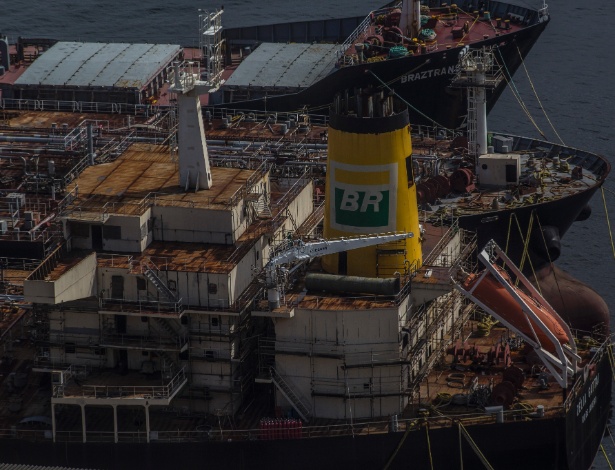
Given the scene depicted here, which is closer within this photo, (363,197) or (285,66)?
(363,197)

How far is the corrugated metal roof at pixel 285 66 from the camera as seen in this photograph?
338 ft

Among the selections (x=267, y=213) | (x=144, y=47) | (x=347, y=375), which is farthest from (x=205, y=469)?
(x=144, y=47)

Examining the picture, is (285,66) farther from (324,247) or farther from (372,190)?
(324,247)

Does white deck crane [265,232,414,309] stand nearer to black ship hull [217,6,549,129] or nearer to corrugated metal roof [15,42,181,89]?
black ship hull [217,6,549,129]

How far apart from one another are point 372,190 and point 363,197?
1.45 ft

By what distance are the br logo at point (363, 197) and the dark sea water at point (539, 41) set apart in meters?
35.4

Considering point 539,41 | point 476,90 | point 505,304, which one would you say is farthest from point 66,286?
point 539,41

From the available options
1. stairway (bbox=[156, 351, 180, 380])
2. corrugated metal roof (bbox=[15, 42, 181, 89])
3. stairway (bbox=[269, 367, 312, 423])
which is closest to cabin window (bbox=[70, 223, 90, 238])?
stairway (bbox=[156, 351, 180, 380])

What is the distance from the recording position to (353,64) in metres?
101

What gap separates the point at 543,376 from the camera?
68062 millimetres

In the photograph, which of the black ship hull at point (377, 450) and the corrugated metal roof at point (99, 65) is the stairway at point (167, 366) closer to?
the black ship hull at point (377, 450)

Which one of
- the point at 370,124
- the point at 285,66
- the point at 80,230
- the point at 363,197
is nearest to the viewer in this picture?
the point at 370,124

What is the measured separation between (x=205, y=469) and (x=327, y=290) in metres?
7.98

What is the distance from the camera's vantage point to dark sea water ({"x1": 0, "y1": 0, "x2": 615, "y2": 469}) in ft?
382
